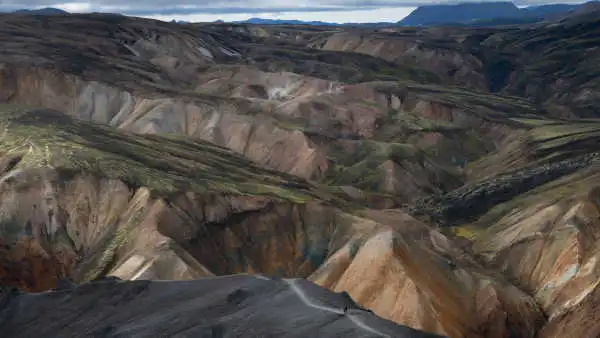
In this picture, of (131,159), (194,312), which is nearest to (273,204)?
(131,159)

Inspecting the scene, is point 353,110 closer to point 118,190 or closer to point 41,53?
point 41,53

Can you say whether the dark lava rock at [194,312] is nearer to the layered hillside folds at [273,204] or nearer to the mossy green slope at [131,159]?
the layered hillside folds at [273,204]

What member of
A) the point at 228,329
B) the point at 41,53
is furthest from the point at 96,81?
the point at 228,329

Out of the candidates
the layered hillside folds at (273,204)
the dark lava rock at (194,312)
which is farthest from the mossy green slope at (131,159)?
the dark lava rock at (194,312)

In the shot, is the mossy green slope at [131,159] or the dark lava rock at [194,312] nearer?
the dark lava rock at [194,312]

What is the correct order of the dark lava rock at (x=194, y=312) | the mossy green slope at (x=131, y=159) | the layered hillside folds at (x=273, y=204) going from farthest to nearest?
the mossy green slope at (x=131, y=159), the layered hillside folds at (x=273, y=204), the dark lava rock at (x=194, y=312)

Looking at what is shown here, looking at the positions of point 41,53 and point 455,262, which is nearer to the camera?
point 455,262

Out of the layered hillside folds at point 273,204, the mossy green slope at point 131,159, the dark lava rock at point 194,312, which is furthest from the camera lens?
the mossy green slope at point 131,159
